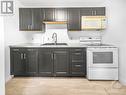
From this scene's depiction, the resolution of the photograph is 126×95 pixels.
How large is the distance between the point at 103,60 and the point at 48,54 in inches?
60.9

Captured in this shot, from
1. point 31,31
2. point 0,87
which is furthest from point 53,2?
point 0,87

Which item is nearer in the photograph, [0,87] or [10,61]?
[0,87]

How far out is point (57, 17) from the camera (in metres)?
5.61

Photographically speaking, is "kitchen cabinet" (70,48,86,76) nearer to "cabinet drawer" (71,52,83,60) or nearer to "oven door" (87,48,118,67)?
"cabinet drawer" (71,52,83,60)

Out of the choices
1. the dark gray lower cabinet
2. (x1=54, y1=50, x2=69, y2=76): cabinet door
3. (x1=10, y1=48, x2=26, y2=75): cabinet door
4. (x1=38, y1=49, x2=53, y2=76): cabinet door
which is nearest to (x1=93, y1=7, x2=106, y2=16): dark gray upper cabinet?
the dark gray lower cabinet

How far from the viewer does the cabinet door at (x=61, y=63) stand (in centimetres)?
531

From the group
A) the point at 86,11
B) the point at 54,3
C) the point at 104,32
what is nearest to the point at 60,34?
the point at 54,3

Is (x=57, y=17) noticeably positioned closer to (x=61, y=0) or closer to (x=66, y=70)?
(x=61, y=0)

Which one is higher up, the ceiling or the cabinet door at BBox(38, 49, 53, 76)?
the ceiling

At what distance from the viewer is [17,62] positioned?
538 centimetres

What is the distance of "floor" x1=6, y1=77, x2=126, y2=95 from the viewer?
156 inches

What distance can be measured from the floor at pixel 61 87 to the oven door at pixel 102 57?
478 millimetres

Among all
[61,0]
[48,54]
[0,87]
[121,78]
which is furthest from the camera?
[61,0]

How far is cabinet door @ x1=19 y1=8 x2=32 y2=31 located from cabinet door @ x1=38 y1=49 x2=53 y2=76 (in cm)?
91
